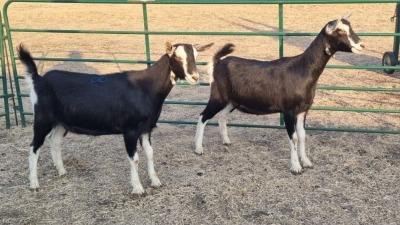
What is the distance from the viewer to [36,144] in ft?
17.8

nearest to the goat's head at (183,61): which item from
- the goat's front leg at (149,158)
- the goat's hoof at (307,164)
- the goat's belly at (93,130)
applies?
the goat's front leg at (149,158)

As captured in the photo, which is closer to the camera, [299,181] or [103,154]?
[299,181]

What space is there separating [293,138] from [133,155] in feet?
6.07

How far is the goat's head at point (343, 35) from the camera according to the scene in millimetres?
5305

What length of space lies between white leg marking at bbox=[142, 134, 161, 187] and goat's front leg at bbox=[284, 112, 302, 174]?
5.15ft

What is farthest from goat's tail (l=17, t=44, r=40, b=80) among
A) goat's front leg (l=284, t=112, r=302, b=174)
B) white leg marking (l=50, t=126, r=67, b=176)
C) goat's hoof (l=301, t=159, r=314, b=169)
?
goat's hoof (l=301, t=159, r=314, b=169)

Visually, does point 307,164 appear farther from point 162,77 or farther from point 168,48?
point 168,48

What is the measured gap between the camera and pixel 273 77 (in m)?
5.73

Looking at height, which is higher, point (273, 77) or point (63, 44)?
point (273, 77)

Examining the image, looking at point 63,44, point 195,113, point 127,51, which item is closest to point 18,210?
point 195,113

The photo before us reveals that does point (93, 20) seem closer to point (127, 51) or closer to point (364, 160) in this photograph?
point (127, 51)

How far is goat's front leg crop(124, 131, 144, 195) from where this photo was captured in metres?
5.11

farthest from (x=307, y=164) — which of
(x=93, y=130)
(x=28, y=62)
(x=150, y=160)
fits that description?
(x=28, y=62)

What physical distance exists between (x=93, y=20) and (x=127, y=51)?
6.16 m
